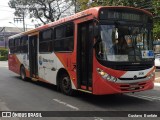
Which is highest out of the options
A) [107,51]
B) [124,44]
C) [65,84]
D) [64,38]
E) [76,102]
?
[64,38]

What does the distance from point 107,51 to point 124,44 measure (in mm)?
668

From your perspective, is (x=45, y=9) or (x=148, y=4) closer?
(x=148, y=4)

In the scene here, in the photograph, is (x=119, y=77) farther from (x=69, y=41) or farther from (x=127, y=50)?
(x=69, y=41)

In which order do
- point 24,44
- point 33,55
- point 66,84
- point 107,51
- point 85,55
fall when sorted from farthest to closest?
1. point 24,44
2. point 33,55
3. point 66,84
4. point 85,55
5. point 107,51

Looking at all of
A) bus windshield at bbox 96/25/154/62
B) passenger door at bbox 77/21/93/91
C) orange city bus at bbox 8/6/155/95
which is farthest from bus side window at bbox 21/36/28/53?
bus windshield at bbox 96/25/154/62

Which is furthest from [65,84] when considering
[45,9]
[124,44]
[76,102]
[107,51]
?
[45,9]

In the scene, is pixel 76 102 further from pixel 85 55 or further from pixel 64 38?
pixel 64 38

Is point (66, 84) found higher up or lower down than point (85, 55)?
lower down

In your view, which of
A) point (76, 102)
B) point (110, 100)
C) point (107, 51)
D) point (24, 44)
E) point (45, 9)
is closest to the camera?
point (107, 51)

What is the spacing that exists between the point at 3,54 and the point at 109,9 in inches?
2248

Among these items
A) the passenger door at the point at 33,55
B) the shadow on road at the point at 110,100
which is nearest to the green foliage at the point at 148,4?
the passenger door at the point at 33,55

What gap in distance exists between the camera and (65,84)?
1284cm

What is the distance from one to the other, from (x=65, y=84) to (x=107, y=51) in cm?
320

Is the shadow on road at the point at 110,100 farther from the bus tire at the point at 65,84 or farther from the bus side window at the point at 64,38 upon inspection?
the bus side window at the point at 64,38
